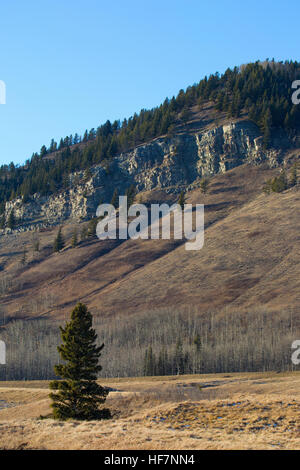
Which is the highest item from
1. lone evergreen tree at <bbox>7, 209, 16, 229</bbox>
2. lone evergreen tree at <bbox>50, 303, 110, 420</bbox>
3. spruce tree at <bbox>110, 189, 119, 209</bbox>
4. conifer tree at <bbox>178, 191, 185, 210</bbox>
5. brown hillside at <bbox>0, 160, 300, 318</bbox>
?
spruce tree at <bbox>110, 189, 119, 209</bbox>

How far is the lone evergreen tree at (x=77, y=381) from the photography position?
27359 mm

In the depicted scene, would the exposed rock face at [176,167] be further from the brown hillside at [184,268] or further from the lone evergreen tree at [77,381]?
the lone evergreen tree at [77,381]

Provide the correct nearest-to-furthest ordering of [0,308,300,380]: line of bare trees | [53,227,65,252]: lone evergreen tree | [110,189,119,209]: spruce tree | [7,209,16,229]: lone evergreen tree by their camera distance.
A: [0,308,300,380]: line of bare trees < [53,227,65,252]: lone evergreen tree < [110,189,119,209]: spruce tree < [7,209,16,229]: lone evergreen tree

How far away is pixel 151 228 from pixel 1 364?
82.1 meters

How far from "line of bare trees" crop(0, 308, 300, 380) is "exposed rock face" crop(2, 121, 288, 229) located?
86899 millimetres

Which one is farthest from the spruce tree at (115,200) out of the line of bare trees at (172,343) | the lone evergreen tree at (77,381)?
the lone evergreen tree at (77,381)

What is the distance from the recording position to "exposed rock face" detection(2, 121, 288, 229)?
18638 centimetres

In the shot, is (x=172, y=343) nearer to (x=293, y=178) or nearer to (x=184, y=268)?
(x=184, y=268)

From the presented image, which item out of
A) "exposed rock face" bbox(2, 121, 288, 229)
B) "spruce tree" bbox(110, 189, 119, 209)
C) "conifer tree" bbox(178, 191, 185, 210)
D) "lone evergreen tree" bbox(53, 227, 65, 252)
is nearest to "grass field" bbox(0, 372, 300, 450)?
"lone evergreen tree" bbox(53, 227, 65, 252)

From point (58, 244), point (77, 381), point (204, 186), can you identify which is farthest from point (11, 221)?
point (77, 381)

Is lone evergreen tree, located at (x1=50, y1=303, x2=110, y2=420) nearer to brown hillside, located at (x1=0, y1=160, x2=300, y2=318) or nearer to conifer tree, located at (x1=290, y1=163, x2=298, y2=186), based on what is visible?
brown hillside, located at (x1=0, y1=160, x2=300, y2=318)

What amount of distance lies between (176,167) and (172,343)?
115 m

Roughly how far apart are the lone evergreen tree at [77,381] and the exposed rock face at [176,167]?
156m

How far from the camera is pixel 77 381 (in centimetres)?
2745
